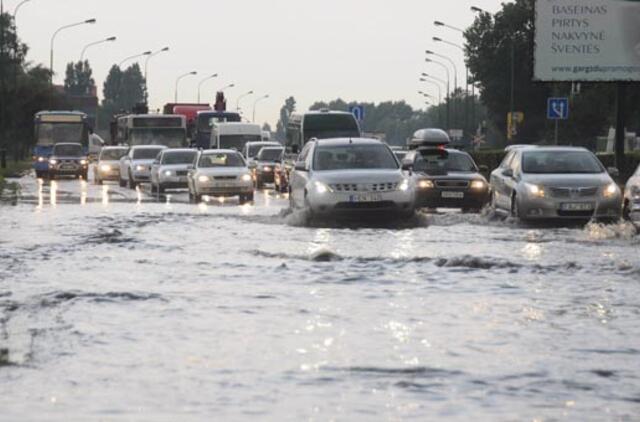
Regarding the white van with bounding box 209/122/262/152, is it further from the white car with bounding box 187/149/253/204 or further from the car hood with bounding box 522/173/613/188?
→ the car hood with bounding box 522/173/613/188

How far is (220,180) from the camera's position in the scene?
1512 inches

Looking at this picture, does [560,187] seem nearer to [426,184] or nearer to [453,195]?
[453,195]

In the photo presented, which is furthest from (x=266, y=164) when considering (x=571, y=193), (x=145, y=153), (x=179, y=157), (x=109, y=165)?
(x=571, y=193)

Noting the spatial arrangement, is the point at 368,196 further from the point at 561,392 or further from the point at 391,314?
the point at 561,392

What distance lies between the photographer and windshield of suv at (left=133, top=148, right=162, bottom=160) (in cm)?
5184

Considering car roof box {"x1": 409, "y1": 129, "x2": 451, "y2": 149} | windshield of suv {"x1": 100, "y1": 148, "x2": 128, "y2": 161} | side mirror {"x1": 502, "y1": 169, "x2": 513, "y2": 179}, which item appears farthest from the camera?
windshield of suv {"x1": 100, "y1": 148, "x2": 128, "y2": 161}

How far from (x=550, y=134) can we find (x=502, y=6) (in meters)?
14.7

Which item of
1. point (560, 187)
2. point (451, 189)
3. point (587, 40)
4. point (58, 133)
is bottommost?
point (451, 189)

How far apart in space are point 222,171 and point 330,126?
24.2 feet

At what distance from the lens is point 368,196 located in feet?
82.2

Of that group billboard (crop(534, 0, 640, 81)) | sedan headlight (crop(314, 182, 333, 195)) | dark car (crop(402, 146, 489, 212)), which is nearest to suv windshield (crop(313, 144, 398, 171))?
sedan headlight (crop(314, 182, 333, 195))

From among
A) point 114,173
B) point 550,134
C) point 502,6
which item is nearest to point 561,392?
point 114,173

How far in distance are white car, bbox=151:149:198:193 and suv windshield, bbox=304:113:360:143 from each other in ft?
11.6

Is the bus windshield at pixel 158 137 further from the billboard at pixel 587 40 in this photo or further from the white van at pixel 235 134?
the billboard at pixel 587 40
